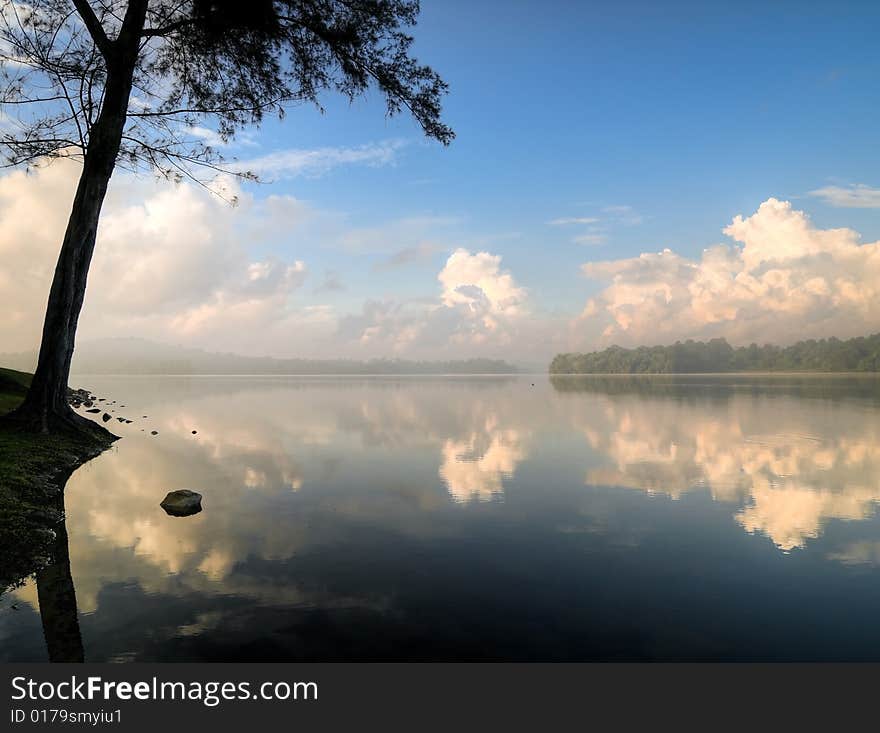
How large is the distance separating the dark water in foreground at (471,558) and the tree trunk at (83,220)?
3.09 metres

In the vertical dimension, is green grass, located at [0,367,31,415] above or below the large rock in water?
above

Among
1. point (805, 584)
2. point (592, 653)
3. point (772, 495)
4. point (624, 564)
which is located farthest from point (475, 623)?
point (772, 495)

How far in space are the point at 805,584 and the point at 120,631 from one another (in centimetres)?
1026

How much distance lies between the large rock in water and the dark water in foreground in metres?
0.51

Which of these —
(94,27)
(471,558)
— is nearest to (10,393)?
(94,27)

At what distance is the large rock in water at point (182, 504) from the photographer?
1238 cm

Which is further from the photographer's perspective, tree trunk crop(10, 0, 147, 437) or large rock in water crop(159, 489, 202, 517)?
tree trunk crop(10, 0, 147, 437)

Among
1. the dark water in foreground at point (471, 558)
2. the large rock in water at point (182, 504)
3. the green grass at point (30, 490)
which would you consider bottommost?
the dark water in foreground at point (471, 558)

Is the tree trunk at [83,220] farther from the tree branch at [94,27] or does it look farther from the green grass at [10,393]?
the green grass at [10,393]

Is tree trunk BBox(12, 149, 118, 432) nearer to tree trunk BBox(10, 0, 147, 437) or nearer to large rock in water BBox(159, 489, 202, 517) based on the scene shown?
tree trunk BBox(10, 0, 147, 437)

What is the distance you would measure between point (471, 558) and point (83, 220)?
1781cm

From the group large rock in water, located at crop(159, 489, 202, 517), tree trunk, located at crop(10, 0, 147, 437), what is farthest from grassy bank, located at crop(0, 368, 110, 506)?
large rock in water, located at crop(159, 489, 202, 517)

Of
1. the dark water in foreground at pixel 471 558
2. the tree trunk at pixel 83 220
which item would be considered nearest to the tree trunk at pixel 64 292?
the tree trunk at pixel 83 220

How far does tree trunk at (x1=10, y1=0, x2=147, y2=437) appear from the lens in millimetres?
18062
